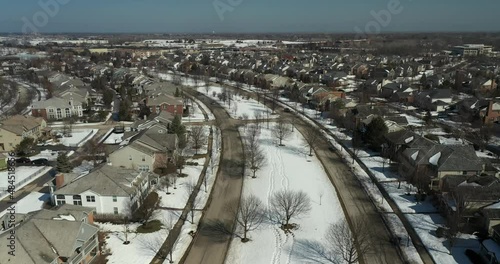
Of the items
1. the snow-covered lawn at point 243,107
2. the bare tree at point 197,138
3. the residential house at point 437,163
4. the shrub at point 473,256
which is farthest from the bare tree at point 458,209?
the snow-covered lawn at point 243,107

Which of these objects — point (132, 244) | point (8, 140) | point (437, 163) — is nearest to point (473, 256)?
point (437, 163)

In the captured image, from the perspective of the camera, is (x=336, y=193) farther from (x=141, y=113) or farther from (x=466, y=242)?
(x=141, y=113)

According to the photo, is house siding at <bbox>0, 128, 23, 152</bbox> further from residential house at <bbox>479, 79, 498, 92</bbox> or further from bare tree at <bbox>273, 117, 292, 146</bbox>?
residential house at <bbox>479, 79, 498, 92</bbox>

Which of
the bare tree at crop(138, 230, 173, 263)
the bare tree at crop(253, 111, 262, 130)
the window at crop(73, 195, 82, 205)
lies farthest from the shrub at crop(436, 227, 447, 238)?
the bare tree at crop(253, 111, 262, 130)

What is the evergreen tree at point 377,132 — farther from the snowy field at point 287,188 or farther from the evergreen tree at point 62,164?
the evergreen tree at point 62,164

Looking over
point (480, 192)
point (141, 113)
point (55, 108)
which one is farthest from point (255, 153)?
point (55, 108)

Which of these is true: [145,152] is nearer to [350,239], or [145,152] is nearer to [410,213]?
[350,239]
